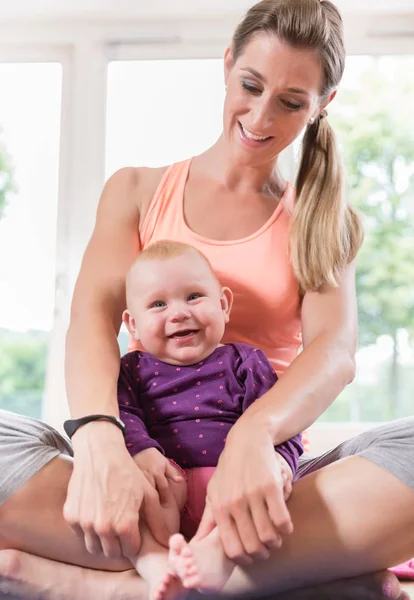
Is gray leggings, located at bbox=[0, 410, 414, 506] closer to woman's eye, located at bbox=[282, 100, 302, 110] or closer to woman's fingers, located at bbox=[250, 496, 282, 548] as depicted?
woman's fingers, located at bbox=[250, 496, 282, 548]

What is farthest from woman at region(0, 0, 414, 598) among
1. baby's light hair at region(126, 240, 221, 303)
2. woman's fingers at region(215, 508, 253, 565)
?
baby's light hair at region(126, 240, 221, 303)

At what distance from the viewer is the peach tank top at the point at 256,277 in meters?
1.52

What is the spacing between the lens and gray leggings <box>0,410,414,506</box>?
1098 millimetres

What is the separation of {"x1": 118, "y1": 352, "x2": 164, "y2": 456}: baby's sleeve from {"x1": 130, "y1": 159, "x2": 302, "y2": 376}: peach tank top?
0.43 feet

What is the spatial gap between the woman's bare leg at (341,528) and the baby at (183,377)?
0.09 meters

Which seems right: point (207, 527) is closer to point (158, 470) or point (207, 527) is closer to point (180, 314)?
point (158, 470)

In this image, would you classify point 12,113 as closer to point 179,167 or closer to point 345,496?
point 179,167

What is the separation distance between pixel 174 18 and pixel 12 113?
71 cm

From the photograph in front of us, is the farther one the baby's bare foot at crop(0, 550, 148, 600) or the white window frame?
the white window frame

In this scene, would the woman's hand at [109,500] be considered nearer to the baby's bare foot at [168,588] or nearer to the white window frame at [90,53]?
the baby's bare foot at [168,588]

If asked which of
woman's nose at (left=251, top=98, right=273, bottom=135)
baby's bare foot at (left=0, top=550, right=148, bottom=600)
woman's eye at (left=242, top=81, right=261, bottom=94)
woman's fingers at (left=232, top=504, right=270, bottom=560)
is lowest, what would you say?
baby's bare foot at (left=0, top=550, right=148, bottom=600)

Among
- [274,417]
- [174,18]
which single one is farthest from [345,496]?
[174,18]

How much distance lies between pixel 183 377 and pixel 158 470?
0.21 meters

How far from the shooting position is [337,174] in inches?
62.5
